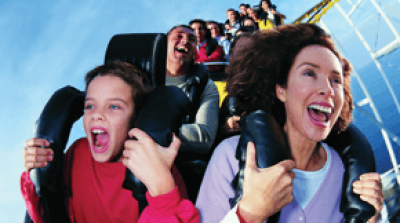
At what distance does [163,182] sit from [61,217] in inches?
15.6

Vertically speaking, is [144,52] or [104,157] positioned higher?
[144,52]

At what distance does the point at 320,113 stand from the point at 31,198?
82 centimetres

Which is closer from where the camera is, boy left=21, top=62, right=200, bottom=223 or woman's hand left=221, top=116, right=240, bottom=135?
boy left=21, top=62, right=200, bottom=223

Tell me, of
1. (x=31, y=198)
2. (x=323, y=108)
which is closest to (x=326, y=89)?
(x=323, y=108)

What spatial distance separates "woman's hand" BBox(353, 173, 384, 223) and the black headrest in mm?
611

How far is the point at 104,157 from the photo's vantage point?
68cm

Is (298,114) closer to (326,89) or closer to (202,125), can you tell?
(326,89)

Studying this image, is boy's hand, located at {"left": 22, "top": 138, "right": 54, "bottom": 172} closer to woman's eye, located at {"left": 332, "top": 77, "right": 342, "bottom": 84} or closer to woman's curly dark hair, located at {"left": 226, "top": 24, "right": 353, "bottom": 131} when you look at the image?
woman's curly dark hair, located at {"left": 226, "top": 24, "right": 353, "bottom": 131}

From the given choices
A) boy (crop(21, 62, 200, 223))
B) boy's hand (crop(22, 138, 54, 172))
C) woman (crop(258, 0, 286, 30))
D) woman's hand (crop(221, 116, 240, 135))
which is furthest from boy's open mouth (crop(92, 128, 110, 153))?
woman (crop(258, 0, 286, 30))

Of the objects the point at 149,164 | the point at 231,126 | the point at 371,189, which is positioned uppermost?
the point at 231,126

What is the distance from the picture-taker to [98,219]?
69 cm

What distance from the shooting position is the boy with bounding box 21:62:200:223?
2.07ft

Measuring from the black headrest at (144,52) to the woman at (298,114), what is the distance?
223 mm

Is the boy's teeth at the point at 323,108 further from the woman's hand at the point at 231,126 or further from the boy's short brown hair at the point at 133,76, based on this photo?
the woman's hand at the point at 231,126
